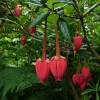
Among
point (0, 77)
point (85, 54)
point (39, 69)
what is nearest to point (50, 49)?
point (85, 54)

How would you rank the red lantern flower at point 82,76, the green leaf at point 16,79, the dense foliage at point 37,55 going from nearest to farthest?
1. the red lantern flower at point 82,76
2. the dense foliage at point 37,55
3. the green leaf at point 16,79

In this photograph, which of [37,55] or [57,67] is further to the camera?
[37,55]

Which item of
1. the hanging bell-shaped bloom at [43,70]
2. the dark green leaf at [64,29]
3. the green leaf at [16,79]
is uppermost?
the dark green leaf at [64,29]

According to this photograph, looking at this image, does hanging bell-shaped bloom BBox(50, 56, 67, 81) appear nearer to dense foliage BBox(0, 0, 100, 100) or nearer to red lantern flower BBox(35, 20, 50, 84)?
red lantern flower BBox(35, 20, 50, 84)

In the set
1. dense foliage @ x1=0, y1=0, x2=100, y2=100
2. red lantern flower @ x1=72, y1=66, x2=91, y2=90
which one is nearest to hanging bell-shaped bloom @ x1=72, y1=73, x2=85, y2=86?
red lantern flower @ x1=72, y1=66, x2=91, y2=90

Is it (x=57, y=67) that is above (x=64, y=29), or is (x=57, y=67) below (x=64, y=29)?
below

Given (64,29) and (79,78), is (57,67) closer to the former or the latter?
(64,29)

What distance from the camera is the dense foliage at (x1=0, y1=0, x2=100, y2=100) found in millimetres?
1789

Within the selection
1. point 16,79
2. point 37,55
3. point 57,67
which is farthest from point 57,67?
point 16,79

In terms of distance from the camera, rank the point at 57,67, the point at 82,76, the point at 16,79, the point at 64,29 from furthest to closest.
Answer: the point at 16,79, the point at 82,76, the point at 64,29, the point at 57,67

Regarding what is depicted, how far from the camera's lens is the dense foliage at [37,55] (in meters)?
1.79

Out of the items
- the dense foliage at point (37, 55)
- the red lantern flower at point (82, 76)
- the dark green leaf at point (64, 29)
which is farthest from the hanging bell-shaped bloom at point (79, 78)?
the dark green leaf at point (64, 29)

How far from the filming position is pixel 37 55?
230cm

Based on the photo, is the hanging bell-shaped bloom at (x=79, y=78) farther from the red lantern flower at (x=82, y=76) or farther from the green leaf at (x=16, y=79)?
the green leaf at (x=16, y=79)
